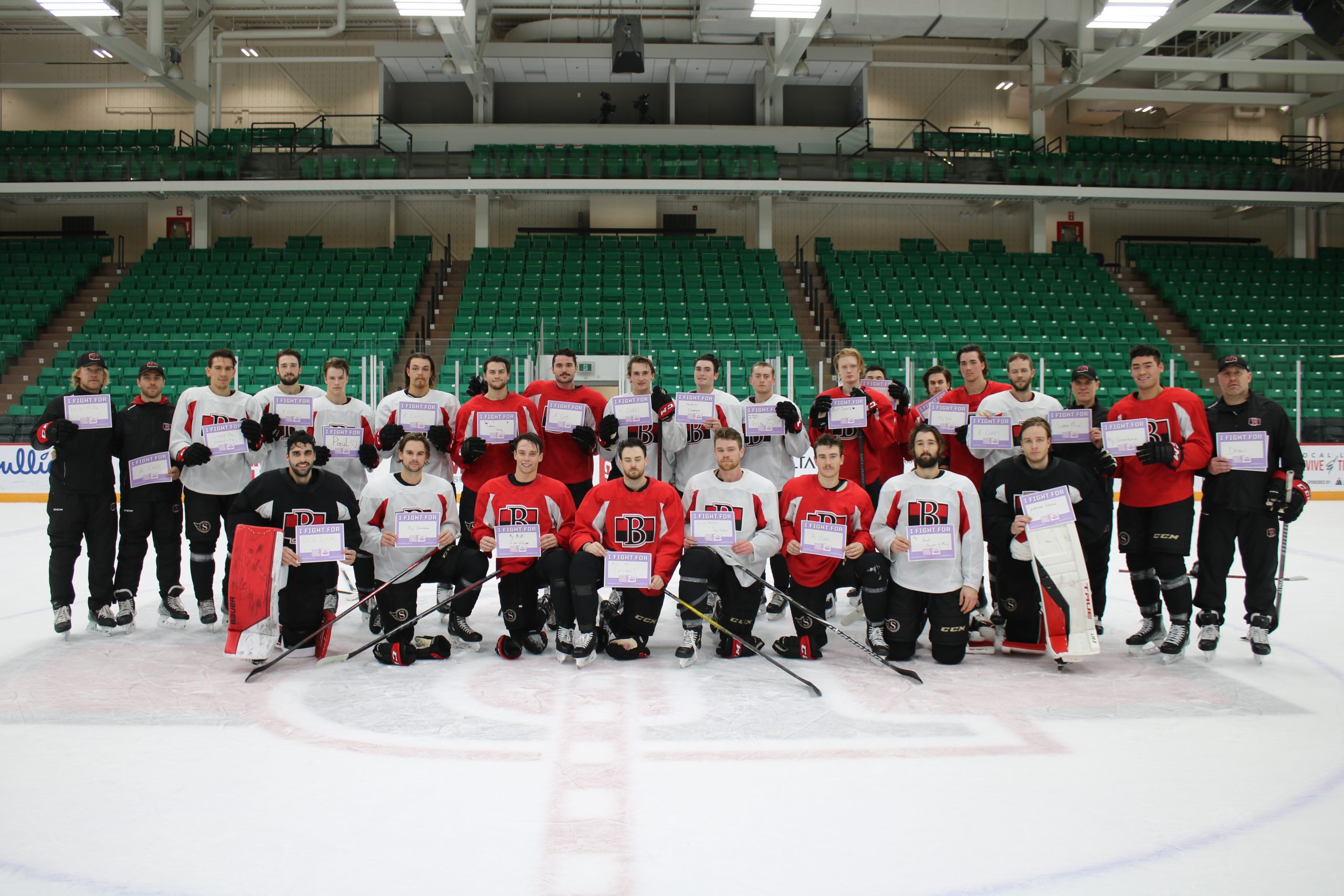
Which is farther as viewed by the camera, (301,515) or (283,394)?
(283,394)

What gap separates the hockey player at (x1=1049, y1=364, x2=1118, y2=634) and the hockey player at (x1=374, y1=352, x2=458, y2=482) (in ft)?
12.0

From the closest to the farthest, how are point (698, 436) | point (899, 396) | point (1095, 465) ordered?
point (1095, 465)
point (899, 396)
point (698, 436)

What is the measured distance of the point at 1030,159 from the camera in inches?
811

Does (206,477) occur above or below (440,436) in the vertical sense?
below

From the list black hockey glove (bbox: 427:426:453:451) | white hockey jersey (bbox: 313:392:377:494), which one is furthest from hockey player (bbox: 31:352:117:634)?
black hockey glove (bbox: 427:426:453:451)

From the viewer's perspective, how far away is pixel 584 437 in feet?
19.0

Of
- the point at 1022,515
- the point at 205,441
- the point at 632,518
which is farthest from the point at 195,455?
the point at 1022,515

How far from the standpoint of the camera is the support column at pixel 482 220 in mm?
21094

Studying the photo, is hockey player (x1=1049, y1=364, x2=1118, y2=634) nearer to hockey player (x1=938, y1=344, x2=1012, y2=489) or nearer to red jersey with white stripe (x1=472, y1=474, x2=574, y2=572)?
hockey player (x1=938, y1=344, x2=1012, y2=489)

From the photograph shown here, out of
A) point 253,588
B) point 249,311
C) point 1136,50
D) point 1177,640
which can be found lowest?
point 1177,640

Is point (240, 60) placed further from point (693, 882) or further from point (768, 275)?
point (693, 882)

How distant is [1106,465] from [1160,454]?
28 cm

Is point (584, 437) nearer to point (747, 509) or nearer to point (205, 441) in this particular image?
point (747, 509)

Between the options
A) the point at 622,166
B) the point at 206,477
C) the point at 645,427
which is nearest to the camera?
the point at 206,477
